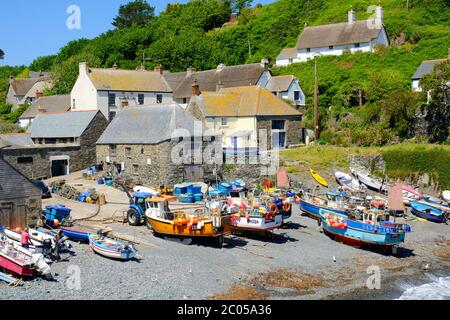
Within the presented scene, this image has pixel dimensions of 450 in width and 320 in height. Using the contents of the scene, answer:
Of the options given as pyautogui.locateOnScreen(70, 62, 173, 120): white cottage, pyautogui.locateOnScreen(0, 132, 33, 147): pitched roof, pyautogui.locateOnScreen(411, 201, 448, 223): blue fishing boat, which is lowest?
pyautogui.locateOnScreen(411, 201, 448, 223): blue fishing boat

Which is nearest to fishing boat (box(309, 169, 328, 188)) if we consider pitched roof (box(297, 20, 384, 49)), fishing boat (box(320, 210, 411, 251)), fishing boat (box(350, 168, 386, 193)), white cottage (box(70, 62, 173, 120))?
fishing boat (box(350, 168, 386, 193))

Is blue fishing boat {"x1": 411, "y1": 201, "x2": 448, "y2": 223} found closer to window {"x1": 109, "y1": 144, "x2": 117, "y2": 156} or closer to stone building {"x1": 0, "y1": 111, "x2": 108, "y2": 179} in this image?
window {"x1": 109, "y1": 144, "x2": 117, "y2": 156}

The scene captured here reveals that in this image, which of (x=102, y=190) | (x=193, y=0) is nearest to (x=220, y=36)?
(x=193, y=0)

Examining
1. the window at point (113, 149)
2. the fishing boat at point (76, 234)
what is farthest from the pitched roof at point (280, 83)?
the fishing boat at point (76, 234)

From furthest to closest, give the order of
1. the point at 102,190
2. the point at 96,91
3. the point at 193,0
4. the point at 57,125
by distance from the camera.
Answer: the point at 193,0, the point at 96,91, the point at 57,125, the point at 102,190

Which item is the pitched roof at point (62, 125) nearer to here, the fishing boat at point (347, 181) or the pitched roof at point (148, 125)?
the pitched roof at point (148, 125)

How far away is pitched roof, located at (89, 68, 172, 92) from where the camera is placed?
5097 centimetres

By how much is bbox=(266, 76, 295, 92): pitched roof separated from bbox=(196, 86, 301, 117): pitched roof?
6.01 m

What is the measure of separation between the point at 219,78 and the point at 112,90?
13534 millimetres

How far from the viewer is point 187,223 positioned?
2562cm

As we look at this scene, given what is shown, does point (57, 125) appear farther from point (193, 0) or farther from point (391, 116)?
point (193, 0)

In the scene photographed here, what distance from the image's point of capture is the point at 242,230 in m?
28.2

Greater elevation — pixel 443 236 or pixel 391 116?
pixel 391 116

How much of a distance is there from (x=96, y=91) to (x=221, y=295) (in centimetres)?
3393
